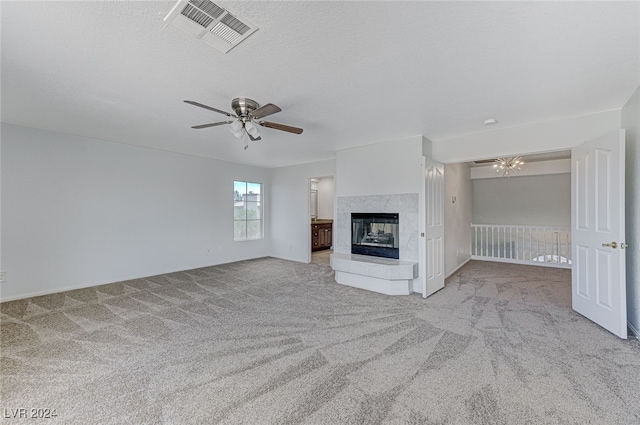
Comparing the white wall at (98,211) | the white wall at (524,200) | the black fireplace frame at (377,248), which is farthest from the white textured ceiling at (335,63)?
the white wall at (524,200)

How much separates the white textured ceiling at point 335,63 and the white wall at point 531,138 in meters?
0.16

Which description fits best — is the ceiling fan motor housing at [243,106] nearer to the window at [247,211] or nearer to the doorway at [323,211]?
the window at [247,211]

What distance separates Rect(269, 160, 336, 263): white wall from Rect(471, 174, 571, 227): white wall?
5002 mm

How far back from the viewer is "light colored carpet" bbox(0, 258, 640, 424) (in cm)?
173

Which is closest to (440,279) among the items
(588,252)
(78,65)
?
(588,252)

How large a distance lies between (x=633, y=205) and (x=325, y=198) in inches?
303

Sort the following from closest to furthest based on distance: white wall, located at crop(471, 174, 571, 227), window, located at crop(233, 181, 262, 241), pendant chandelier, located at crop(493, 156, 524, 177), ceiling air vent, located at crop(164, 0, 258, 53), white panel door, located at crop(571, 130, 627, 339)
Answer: ceiling air vent, located at crop(164, 0, 258, 53) < white panel door, located at crop(571, 130, 627, 339) < pendant chandelier, located at crop(493, 156, 524, 177) < window, located at crop(233, 181, 262, 241) < white wall, located at crop(471, 174, 571, 227)

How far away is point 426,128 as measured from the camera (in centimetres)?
385

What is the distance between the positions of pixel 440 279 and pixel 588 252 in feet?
6.05

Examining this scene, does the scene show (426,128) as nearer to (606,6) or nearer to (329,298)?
(606,6)

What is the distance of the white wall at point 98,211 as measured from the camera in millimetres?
3863

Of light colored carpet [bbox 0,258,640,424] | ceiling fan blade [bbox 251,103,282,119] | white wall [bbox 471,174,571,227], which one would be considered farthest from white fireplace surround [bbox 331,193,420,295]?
white wall [bbox 471,174,571,227]

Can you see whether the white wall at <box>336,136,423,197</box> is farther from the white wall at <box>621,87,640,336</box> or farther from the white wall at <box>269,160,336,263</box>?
the white wall at <box>621,87,640,336</box>

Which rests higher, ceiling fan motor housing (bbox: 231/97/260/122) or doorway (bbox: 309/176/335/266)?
ceiling fan motor housing (bbox: 231/97/260/122)
